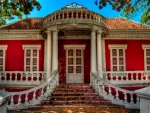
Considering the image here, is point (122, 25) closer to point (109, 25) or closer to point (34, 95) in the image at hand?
point (109, 25)

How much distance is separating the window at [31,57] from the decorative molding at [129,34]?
5626 mm

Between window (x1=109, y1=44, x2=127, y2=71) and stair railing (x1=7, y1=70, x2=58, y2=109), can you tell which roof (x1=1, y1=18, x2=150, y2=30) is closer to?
window (x1=109, y1=44, x2=127, y2=71)

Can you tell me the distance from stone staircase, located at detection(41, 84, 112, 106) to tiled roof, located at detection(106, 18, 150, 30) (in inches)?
264

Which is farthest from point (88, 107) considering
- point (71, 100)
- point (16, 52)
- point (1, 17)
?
point (1, 17)

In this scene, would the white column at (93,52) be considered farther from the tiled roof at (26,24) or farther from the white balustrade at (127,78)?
the tiled roof at (26,24)

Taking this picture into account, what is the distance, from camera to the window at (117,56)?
14.0 metres

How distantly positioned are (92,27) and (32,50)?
5.39 meters

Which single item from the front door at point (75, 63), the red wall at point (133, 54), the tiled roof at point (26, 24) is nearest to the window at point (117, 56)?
the red wall at point (133, 54)

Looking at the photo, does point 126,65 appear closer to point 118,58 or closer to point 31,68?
point 118,58

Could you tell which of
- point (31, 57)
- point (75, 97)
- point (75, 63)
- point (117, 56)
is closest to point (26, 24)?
point (31, 57)

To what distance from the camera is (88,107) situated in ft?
25.3

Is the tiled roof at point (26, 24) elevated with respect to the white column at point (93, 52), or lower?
elevated

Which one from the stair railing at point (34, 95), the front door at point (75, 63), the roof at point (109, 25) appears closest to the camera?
the stair railing at point (34, 95)

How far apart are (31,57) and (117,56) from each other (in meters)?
6.68
